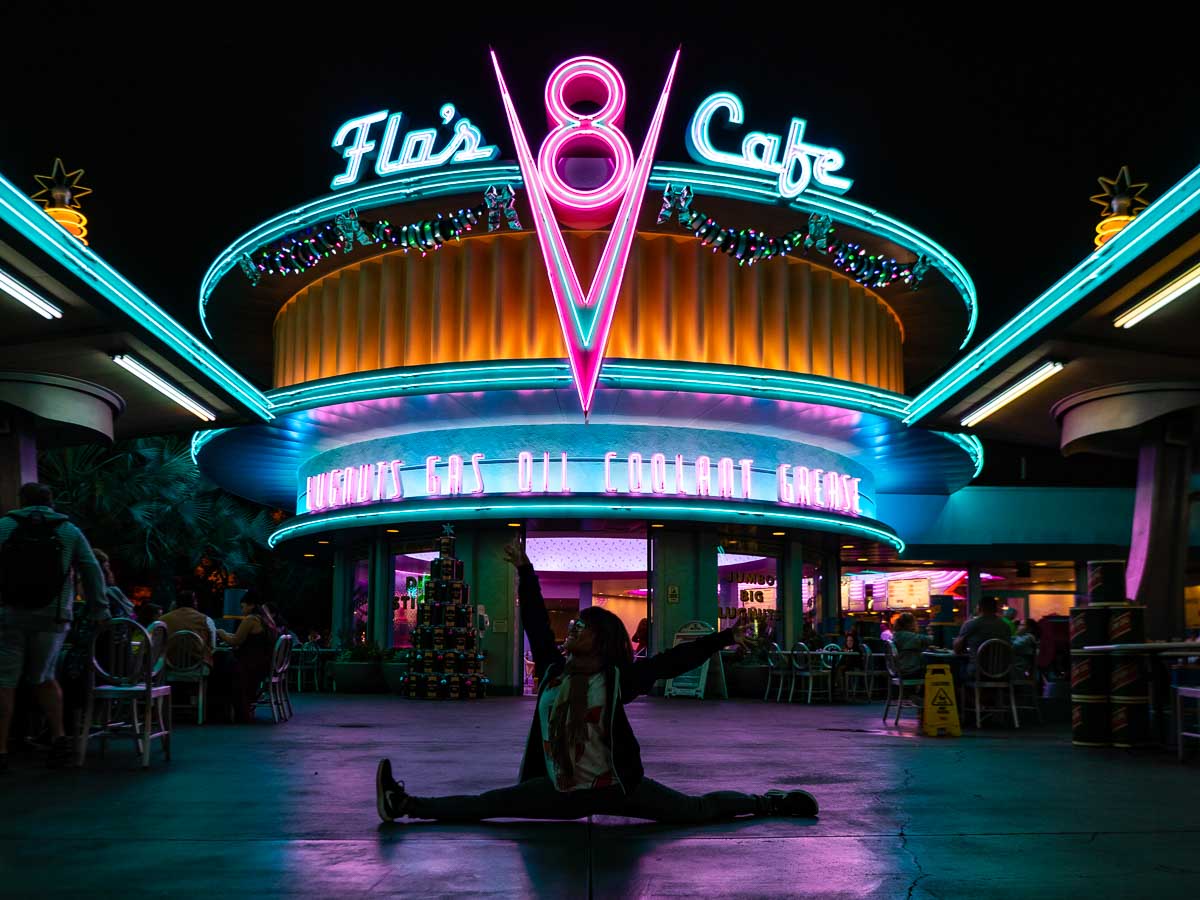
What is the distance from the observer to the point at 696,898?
13.8 feet

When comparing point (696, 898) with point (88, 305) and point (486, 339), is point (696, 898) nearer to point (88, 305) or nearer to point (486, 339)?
point (88, 305)

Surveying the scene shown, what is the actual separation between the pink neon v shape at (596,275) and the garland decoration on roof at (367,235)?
1129 mm

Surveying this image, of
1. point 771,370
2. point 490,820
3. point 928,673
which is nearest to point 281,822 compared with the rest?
point 490,820

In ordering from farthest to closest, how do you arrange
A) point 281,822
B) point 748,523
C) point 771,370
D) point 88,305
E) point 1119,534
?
1. point 1119,534
2. point 748,523
3. point 771,370
4. point 88,305
5. point 281,822

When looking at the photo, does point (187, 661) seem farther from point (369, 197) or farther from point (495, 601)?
point (369, 197)

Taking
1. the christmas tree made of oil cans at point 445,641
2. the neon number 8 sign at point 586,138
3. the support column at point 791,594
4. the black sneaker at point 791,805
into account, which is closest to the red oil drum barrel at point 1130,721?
the black sneaker at point 791,805

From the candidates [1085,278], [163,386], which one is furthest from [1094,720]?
[163,386]

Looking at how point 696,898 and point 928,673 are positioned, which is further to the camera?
point 928,673

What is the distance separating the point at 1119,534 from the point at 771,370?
15.1 metres

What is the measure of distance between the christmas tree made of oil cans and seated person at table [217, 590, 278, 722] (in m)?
5.44

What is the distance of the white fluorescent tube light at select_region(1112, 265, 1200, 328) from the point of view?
10.4 metres

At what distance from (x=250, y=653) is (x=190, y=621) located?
1.24 metres

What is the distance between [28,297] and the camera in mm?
10914

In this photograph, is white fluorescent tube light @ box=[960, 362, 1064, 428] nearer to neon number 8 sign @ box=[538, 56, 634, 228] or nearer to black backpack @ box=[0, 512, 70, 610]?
neon number 8 sign @ box=[538, 56, 634, 228]
